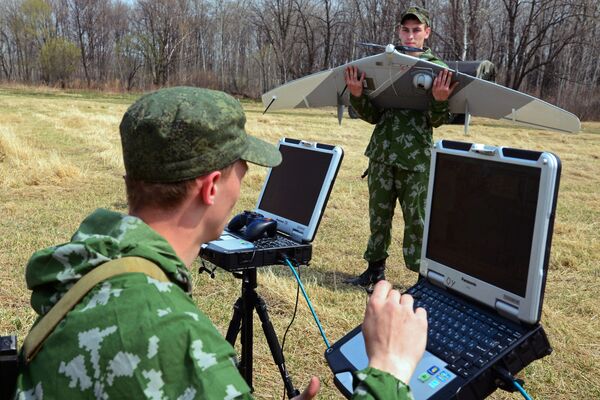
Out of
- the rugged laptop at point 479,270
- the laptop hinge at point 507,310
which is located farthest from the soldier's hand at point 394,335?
the laptop hinge at point 507,310

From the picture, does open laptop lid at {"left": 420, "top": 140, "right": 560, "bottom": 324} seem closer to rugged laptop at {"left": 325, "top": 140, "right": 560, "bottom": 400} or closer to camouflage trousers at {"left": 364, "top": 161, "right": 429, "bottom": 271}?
rugged laptop at {"left": 325, "top": 140, "right": 560, "bottom": 400}

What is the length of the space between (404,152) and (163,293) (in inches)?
142

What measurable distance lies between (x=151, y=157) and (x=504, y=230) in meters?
1.00

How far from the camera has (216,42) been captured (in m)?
51.9

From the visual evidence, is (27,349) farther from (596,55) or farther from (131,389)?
(596,55)

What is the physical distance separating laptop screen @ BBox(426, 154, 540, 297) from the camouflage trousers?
8.74 ft

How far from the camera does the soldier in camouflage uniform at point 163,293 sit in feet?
3.71

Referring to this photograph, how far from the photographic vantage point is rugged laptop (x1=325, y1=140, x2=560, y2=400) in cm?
155

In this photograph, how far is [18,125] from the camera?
52.1 ft

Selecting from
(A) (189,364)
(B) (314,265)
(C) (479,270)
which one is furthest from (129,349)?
(B) (314,265)

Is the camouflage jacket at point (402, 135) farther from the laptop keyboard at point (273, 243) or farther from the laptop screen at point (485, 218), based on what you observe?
the laptop screen at point (485, 218)

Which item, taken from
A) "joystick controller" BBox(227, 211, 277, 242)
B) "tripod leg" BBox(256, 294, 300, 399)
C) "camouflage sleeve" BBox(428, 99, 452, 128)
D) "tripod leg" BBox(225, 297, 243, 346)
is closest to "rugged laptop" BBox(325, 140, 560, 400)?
"joystick controller" BBox(227, 211, 277, 242)

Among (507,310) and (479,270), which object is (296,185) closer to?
(479,270)

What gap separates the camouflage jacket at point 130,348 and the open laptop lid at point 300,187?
148 cm
